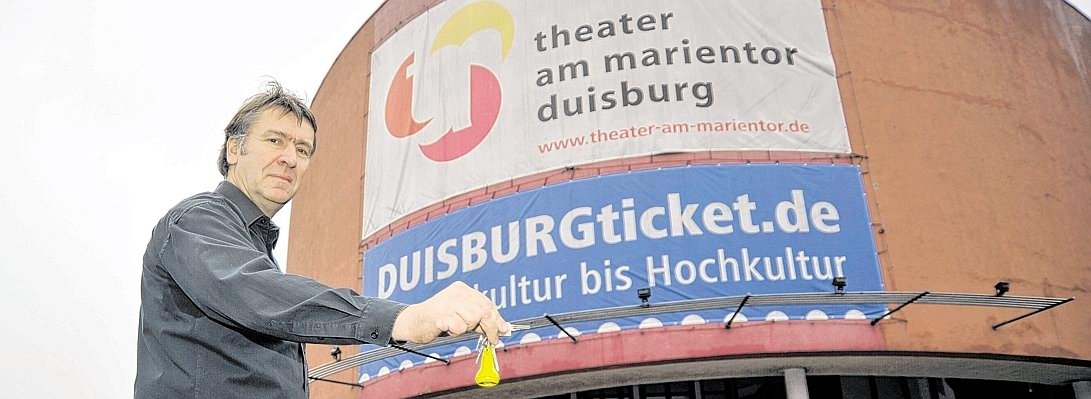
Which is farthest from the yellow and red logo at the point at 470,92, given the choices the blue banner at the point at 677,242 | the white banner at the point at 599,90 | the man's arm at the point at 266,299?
the man's arm at the point at 266,299

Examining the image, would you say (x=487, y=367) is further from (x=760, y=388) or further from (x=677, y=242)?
(x=760, y=388)

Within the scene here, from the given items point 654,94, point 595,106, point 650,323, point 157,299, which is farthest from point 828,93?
point 157,299

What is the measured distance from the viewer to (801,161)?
489 inches

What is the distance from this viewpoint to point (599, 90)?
13.2 m

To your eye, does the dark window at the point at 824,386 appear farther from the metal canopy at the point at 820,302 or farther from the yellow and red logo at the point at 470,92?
the yellow and red logo at the point at 470,92

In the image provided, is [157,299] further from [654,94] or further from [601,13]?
[601,13]

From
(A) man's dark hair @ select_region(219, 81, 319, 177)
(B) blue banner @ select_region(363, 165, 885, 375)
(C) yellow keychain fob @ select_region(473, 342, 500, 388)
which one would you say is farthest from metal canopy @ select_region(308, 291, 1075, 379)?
(A) man's dark hair @ select_region(219, 81, 319, 177)

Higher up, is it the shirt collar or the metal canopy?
the metal canopy

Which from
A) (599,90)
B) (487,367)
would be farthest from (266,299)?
(599,90)

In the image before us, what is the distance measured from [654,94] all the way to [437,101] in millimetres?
3840

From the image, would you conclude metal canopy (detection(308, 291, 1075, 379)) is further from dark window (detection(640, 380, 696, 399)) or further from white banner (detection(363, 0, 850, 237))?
dark window (detection(640, 380, 696, 399))

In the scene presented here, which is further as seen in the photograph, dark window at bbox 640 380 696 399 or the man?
dark window at bbox 640 380 696 399

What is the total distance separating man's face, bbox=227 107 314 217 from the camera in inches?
74.3

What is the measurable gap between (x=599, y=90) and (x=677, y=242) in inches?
107
